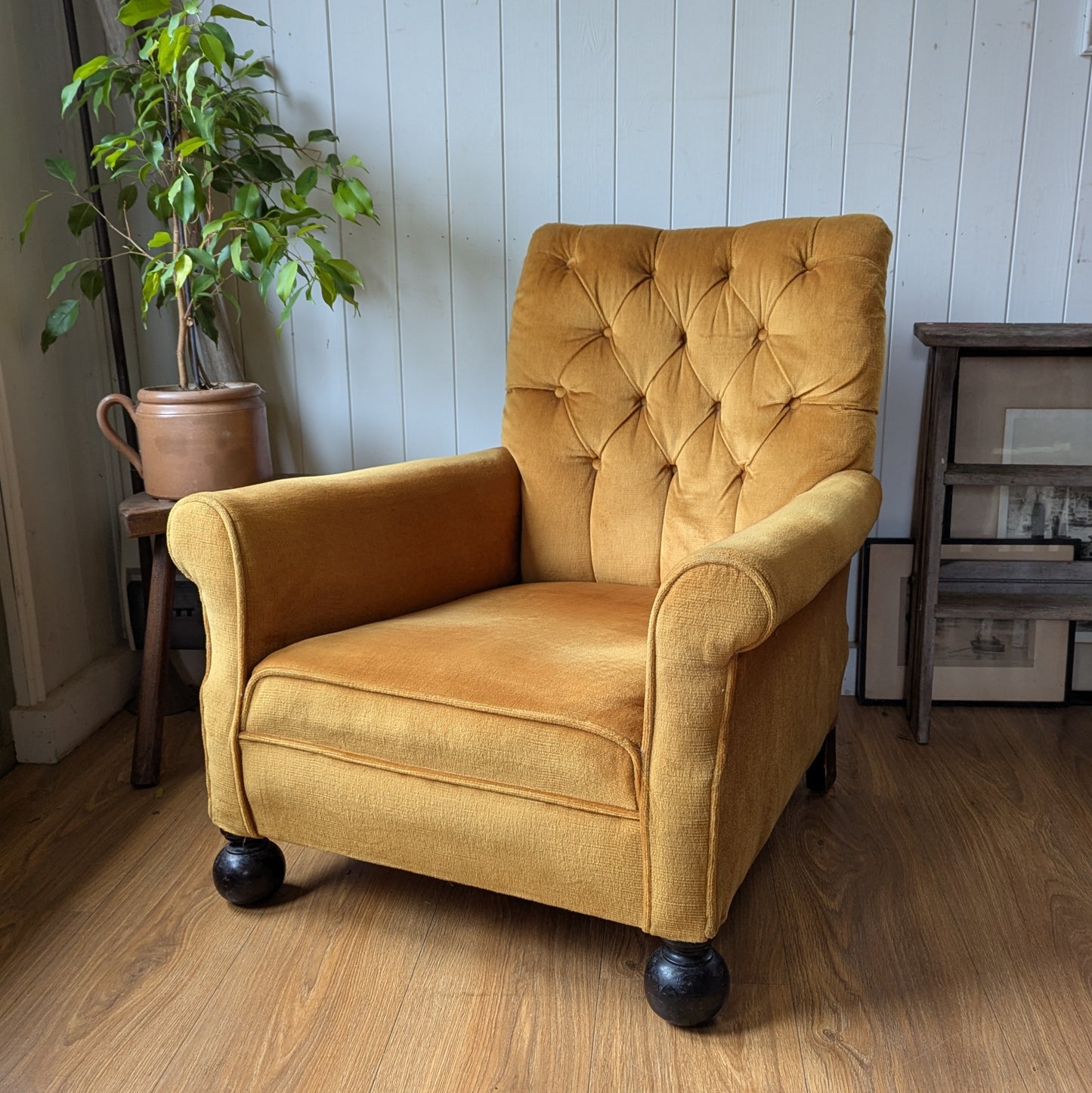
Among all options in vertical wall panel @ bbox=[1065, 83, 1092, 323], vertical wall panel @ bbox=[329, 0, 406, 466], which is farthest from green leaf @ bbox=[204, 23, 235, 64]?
vertical wall panel @ bbox=[1065, 83, 1092, 323]

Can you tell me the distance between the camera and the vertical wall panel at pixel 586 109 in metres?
2.04


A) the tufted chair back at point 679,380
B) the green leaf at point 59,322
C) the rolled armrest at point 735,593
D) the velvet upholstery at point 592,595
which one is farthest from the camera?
the green leaf at point 59,322

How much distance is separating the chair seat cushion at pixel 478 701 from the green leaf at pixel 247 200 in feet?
2.60

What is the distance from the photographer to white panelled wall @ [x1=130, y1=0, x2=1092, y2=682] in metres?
1.99

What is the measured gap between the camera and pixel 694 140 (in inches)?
81.4

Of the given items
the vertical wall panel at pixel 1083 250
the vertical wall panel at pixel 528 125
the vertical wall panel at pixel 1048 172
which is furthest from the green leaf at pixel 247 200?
the vertical wall panel at pixel 1083 250

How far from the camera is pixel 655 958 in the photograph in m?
1.23

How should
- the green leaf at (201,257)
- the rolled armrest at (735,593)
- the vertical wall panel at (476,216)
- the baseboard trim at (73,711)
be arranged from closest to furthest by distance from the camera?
1. the rolled armrest at (735,593)
2. the green leaf at (201,257)
3. the baseboard trim at (73,711)
4. the vertical wall panel at (476,216)

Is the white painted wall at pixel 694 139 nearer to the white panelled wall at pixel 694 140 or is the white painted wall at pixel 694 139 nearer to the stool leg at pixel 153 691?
the white panelled wall at pixel 694 140

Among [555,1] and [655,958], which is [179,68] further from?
[655,958]

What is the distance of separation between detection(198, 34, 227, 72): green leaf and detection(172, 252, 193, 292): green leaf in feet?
1.05

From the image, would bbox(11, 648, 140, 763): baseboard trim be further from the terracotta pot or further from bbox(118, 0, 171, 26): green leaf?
bbox(118, 0, 171, 26): green leaf

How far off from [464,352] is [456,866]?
1.25 meters

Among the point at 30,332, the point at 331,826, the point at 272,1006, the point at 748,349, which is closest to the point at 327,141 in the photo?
the point at 30,332
